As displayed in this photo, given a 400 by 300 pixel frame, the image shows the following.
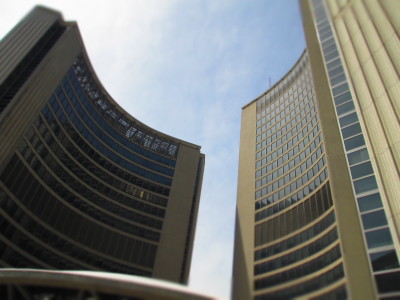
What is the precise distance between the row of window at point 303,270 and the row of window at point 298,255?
140 centimetres

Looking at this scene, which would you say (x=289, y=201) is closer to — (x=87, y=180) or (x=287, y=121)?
(x=287, y=121)

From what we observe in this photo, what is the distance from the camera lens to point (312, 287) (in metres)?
34.5

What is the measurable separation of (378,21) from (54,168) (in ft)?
189

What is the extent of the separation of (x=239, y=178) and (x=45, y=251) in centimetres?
3885

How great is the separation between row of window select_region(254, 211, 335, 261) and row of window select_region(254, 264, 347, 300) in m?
7.36

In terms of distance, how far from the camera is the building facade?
48.8 metres

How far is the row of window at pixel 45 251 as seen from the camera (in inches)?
1882

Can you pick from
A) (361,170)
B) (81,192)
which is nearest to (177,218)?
(81,192)

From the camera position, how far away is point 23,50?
168ft

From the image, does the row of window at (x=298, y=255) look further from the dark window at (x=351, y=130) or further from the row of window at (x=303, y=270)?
the dark window at (x=351, y=130)

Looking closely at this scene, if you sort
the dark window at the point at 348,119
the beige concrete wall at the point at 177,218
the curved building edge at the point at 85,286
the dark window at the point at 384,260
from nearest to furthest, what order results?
the curved building edge at the point at 85,286 → the dark window at the point at 384,260 → the dark window at the point at 348,119 → the beige concrete wall at the point at 177,218

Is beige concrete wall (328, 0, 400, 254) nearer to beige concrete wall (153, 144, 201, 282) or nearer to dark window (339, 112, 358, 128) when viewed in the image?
dark window (339, 112, 358, 128)

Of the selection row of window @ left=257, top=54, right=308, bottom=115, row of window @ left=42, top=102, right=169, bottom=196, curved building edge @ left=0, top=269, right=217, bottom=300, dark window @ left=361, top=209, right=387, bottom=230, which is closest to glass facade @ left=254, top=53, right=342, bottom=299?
row of window @ left=257, top=54, right=308, bottom=115

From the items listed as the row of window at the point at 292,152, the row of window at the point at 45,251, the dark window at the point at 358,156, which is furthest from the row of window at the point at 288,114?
the row of window at the point at 45,251
